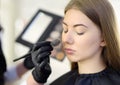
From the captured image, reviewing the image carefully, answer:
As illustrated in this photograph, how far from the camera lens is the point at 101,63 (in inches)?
40.8

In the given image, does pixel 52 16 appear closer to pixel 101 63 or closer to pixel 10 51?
pixel 10 51

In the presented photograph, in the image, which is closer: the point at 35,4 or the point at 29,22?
the point at 29,22

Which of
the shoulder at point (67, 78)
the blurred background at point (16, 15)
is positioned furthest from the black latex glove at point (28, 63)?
the blurred background at point (16, 15)

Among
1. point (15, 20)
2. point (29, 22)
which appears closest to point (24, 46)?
point (29, 22)

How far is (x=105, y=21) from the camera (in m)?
0.98

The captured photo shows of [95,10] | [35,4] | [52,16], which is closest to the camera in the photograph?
[95,10]

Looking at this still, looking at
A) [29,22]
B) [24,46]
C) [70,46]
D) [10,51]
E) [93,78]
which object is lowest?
[10,51]

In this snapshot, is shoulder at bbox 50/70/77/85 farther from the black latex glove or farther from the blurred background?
the blurred background

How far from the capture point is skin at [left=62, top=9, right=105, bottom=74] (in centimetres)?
98

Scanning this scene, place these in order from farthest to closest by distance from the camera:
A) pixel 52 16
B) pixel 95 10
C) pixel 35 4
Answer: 1. pixel 35 4
2. pixel 52 16
3. pixel 95 10

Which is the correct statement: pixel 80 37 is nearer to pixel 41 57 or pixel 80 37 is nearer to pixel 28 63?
pixel 41 57

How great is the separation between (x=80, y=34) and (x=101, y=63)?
0.15 meters

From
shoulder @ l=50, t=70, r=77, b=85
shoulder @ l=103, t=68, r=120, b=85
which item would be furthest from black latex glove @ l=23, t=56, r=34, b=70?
shoulder @ l=103, t=68, r=120, b=85

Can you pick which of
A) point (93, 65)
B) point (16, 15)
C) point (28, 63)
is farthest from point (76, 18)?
point (16, 15)
